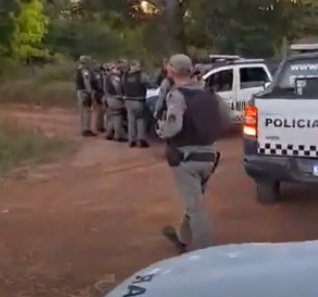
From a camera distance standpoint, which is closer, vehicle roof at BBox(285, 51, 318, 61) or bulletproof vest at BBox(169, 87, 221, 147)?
bulletproof vest at BBox(169, 87, 221, 147)

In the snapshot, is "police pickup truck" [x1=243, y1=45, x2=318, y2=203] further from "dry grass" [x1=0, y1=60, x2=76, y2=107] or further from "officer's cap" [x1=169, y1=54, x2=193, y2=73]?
"dry grass" [x1=0, y1=60, x2=76, y2=107]

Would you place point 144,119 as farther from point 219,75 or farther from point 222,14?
point 222,14

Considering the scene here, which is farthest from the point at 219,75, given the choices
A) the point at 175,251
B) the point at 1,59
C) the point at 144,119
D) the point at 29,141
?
the point at 1,59

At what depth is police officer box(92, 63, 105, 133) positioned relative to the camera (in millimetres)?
21031

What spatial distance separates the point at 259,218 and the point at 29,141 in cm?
882

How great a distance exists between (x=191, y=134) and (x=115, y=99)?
38.9ft

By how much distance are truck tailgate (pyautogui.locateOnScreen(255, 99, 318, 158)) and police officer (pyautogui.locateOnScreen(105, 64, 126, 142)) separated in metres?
9.37

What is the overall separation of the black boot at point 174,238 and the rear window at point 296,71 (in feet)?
8.49

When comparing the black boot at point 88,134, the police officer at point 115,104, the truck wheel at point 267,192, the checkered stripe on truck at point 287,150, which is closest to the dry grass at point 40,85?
the black boot at point 88,134

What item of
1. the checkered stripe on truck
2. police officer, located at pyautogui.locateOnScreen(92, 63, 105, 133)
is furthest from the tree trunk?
the checkered stripe on truck

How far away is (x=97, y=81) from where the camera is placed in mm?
21031

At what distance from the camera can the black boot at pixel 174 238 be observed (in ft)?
27.7

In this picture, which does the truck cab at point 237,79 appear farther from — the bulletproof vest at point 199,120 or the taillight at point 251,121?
the bulletproof vest at point 199,120

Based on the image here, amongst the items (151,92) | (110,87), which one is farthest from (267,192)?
(151,92)
